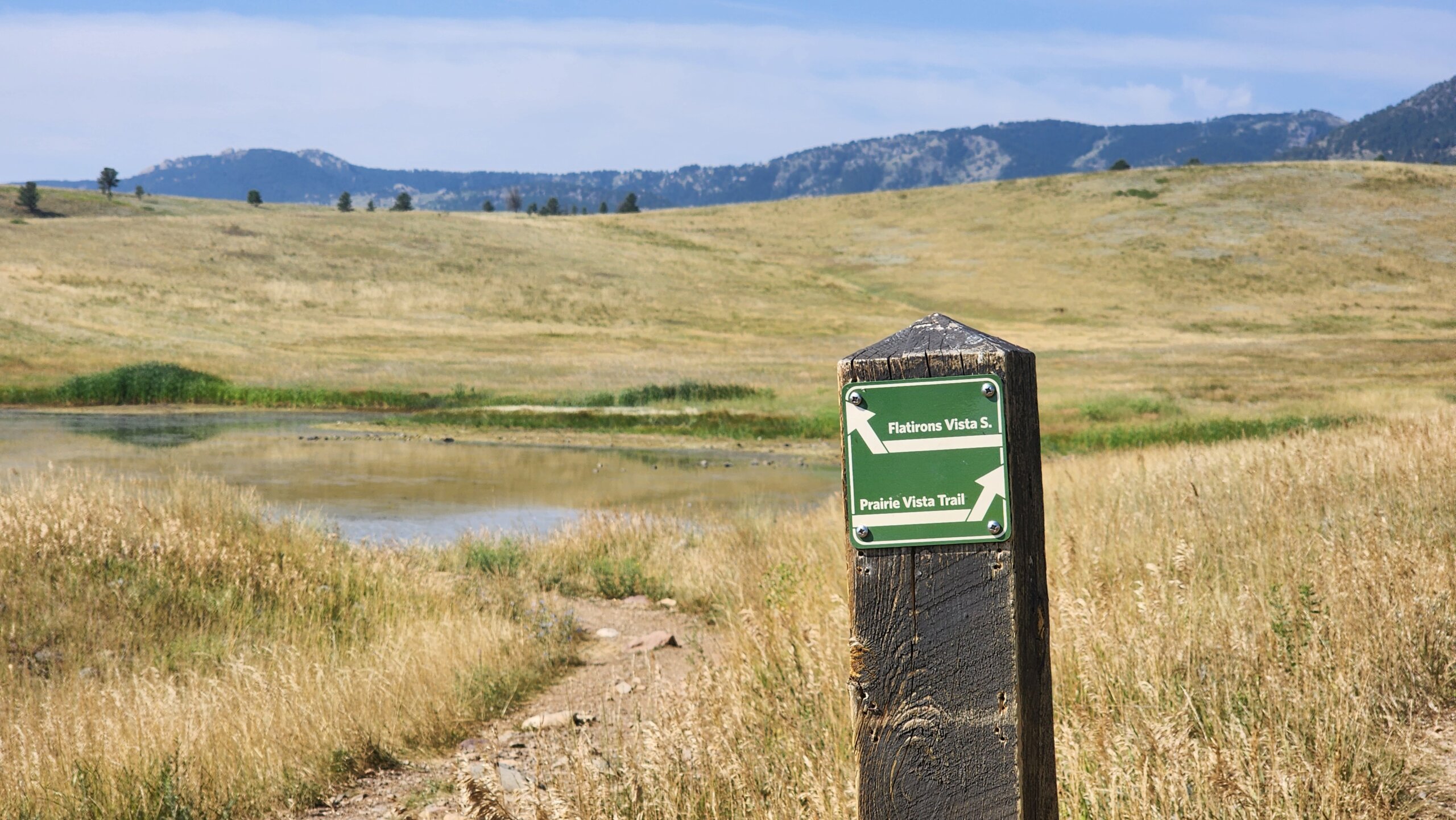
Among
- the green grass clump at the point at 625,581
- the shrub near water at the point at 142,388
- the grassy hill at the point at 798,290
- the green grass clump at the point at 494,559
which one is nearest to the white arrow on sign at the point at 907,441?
the green grass clump at the point at 625,581

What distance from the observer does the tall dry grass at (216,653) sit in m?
5.07

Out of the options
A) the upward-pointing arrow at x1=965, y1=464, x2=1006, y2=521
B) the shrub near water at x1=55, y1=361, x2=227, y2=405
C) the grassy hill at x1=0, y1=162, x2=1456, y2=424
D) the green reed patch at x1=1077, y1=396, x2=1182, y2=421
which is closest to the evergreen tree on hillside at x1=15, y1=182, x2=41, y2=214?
the grassy hill at x1=0, y1=162, x2=1456, y2=424

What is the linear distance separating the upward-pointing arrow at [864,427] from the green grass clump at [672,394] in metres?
34.6

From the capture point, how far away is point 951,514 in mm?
2215

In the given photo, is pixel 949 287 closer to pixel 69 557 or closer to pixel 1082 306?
pixel 1082 306

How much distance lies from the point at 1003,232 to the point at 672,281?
34938 mm

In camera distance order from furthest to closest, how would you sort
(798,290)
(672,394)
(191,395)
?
(798,290)
(191,395)
(672,394)

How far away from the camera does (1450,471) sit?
814cm

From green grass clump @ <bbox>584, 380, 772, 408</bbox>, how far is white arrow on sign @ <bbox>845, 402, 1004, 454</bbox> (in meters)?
34.6

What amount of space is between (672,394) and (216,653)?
30981 millimetres

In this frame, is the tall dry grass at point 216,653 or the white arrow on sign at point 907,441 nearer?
the white arrow on sign at point 907,441

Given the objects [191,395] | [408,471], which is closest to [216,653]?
[408,471]

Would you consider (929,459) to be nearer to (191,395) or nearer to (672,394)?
(672,394)

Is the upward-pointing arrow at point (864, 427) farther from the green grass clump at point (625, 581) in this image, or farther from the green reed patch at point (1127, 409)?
the green reed patch at point (1127, 409)
